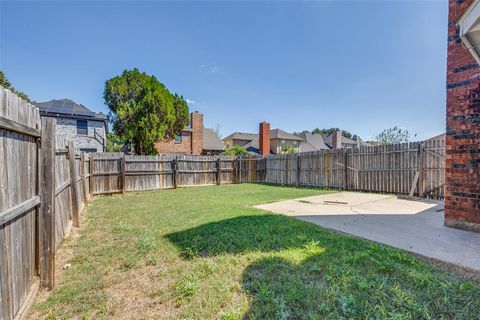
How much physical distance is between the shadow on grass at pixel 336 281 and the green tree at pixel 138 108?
14425 mm

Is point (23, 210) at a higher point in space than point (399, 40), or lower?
lower

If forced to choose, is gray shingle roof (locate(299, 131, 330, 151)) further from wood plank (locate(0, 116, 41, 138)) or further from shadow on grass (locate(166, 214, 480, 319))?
wood plank (locate(0, 116, 41, 138))

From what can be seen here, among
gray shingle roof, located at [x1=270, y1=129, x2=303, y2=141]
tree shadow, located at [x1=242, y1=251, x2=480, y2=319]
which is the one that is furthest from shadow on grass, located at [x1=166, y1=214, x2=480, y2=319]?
gray shingle roof, located at [x1=270, y1=129, x2=303, y2=141]

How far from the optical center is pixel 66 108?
60.1 feet

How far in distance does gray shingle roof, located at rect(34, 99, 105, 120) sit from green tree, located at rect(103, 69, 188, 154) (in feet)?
10.3

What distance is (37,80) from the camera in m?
13.8

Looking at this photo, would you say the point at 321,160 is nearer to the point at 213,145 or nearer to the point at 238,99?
the point at 238,99

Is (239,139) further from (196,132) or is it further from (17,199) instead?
(17,199)

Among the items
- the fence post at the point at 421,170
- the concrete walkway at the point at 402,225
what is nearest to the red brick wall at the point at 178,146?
the concrete walkway at the point at 402,225

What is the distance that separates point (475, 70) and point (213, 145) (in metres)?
24.6

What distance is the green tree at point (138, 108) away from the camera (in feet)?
53.5

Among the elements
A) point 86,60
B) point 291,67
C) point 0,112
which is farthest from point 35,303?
point 291,67

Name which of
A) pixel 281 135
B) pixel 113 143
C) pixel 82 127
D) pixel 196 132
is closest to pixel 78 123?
pixel 82 127

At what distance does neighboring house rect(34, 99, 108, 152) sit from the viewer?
17688 millimetres
